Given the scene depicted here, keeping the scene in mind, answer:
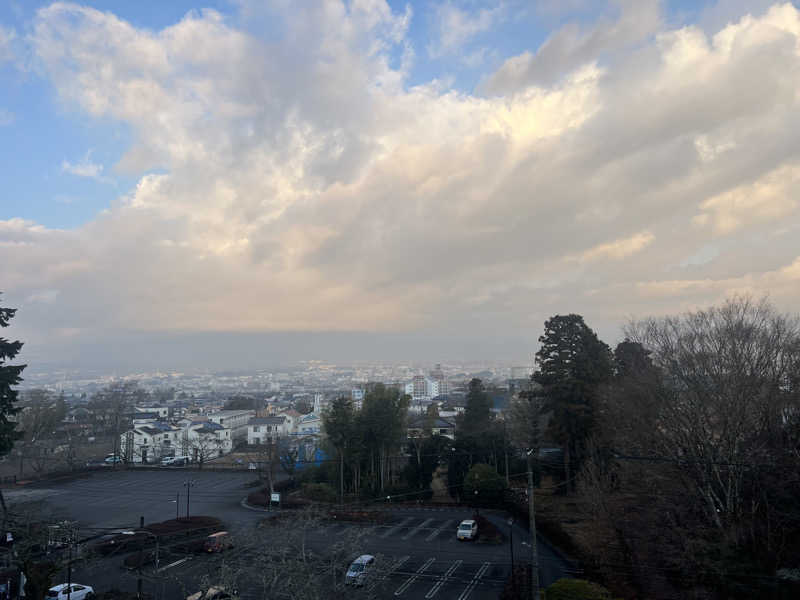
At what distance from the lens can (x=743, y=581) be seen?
1173 centimetres

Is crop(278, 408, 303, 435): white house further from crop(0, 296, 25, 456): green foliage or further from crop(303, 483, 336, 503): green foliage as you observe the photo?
crop(0, 296, 25, 456): green foliage

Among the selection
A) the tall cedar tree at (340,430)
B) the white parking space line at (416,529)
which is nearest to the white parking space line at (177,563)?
the white parking space line at (416,529)

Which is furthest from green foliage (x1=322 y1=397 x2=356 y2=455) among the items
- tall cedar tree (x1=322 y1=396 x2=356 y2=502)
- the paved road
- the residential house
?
the residential house

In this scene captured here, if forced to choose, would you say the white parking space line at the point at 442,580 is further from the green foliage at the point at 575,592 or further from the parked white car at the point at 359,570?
the green foliage at the point at 575,592

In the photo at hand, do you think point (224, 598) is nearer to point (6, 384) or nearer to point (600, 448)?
point (6, 384)

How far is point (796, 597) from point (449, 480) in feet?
55.4

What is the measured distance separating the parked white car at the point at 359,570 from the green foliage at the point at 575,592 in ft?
14.1

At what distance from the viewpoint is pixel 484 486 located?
23.9m

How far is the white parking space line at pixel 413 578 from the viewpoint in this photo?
13664mm

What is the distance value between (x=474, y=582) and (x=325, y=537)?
6.52 meters

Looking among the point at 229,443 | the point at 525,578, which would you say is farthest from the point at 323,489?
the point at 229,443

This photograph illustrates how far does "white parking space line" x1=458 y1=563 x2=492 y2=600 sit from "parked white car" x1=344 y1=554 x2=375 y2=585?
101 inches

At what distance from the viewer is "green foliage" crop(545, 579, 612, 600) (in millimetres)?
11125

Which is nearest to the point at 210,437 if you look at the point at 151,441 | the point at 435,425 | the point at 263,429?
the point at 151,441
